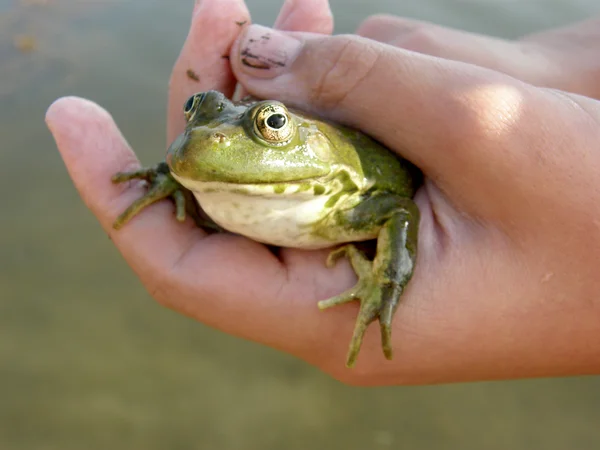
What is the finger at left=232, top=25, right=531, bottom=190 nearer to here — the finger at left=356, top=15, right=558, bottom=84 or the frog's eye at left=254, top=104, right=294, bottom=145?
the frog's eye at left=254, top=104, right=294, bottom=145

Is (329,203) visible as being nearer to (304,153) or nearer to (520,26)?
(304,153)

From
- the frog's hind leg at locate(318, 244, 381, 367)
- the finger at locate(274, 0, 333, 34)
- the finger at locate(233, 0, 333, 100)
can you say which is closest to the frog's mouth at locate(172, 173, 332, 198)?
the frog's hind leg at locate(318, 244, 381, 367)

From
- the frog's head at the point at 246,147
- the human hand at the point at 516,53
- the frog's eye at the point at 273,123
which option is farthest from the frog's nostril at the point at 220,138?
the human hand at the point at 516,53

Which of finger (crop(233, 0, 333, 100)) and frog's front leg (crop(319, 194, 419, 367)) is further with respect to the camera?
finger (crop(233, 0, 333, 100))

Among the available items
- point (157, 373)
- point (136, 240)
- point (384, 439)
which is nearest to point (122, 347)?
point (157, 373)

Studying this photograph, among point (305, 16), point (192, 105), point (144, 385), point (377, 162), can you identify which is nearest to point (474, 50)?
point (305, 16)

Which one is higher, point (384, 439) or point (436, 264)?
point (436, 264)

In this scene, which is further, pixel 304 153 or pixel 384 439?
pixel 384 439

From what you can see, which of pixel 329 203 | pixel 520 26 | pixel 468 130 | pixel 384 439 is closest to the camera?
pixel 468 130
